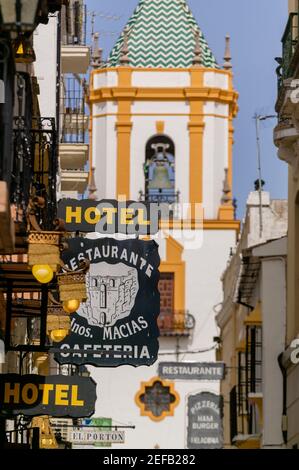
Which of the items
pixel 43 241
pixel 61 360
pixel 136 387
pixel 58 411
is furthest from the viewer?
pixel 136 387

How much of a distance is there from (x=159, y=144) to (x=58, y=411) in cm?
4414

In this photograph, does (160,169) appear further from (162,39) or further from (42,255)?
(42,255)

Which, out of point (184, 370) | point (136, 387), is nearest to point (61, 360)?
point (184, 370)

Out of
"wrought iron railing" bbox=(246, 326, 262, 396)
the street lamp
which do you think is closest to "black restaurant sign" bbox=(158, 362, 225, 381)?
"wrought iron railing" bbox=(246, 326, 262, 396)

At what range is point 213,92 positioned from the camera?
5838cm

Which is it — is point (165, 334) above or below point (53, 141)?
above

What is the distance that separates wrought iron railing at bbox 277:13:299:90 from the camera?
72.9 ft

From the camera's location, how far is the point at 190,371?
90.1 feet

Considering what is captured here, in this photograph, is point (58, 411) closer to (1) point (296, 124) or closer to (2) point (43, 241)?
(2) point (43, 241)

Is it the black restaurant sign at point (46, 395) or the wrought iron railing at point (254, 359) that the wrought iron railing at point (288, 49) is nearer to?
the black restaurant sign at point (46, 395)

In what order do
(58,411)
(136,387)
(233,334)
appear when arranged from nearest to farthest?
(58,411) → (233,334) → (136,387)

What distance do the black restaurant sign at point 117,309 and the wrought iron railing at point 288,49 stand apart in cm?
460

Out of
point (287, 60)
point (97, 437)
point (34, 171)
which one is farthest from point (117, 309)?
point (97, 437)

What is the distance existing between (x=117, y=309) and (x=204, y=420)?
65.1ft
